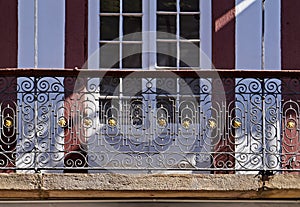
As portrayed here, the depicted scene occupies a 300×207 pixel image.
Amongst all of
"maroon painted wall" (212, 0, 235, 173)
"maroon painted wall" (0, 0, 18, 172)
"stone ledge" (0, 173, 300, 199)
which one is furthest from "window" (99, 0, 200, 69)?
"stone ledge" (0, 173, 300, 199)

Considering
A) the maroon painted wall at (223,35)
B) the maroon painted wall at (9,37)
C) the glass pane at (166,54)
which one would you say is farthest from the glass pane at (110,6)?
the maroon painted wall at (223,35)

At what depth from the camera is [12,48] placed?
11.2 meters

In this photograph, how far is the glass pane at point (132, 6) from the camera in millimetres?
11508

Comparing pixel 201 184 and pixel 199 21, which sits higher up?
pixel 199 21

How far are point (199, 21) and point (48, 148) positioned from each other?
7.62 ft

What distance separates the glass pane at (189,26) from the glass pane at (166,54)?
0.59 ft

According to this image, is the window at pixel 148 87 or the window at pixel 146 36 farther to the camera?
the window at pixel 146 36

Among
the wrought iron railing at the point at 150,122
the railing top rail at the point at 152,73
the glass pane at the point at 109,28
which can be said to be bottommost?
the wrought iron railing at the point at 150,122

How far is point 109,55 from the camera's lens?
1138cm

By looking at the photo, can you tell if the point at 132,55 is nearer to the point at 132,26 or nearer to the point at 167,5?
the point at 132,26

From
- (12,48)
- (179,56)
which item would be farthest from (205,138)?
(12,48)

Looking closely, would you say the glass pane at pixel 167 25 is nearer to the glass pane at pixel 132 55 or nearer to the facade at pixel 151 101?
the facade at pixel 151 101

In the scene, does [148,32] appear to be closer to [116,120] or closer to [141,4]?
[141,4]

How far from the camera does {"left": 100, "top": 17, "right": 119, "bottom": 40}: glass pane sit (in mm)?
11414
